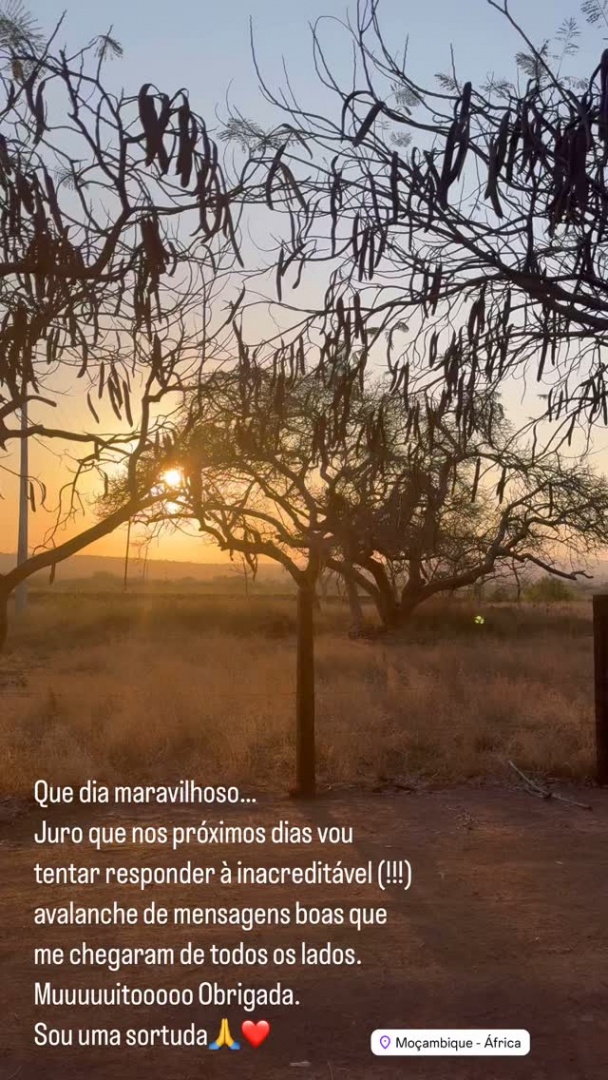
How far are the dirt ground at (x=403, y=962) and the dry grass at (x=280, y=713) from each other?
160cm

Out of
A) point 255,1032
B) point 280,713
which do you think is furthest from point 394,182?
point 280,713

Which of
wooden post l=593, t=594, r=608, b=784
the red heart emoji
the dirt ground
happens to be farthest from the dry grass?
the red heart emoji

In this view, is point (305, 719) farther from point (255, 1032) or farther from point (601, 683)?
point (255, 1032)

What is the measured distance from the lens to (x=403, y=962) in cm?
423

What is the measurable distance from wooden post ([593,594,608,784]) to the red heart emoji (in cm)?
492

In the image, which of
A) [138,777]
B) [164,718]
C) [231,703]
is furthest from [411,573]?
[138,777]

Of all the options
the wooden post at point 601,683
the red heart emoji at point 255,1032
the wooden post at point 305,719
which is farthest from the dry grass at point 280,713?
the red heart emoji at point 255,1032

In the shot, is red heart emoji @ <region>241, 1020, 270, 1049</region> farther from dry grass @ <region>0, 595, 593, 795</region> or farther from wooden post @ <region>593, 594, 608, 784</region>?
wooden post @ <region>593, 594, 608, 784</region>

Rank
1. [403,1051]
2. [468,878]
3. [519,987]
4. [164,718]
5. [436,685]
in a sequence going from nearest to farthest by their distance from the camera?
1. [403,1051]
2. [519,987]
3. [468,878]
4. [164,718]
5. [436,685]

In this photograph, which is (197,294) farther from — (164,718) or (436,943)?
(164,718)

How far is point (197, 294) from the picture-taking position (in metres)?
5.87

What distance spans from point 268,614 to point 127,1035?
98.7 feet

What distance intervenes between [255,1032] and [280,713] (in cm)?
713

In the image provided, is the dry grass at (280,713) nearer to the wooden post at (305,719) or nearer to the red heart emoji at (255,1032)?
the wooden post at (305,719)
